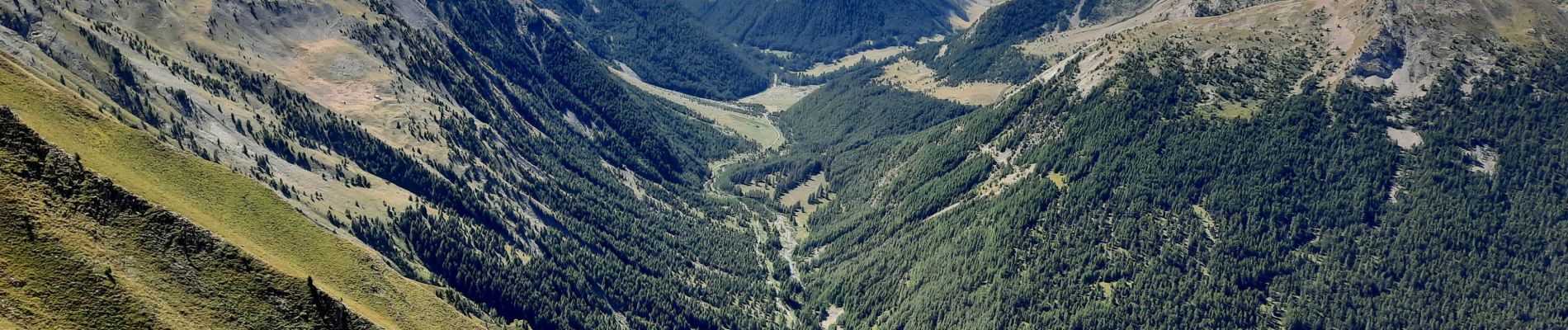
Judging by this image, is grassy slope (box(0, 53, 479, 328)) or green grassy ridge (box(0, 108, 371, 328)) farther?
grassy slope (box(0, 53, 479, 328))

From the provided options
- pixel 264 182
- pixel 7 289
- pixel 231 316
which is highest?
pixel 7 289

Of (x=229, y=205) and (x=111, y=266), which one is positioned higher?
(x=111, y=266)

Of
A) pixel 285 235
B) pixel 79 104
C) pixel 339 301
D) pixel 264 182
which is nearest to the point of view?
pixel 339 301

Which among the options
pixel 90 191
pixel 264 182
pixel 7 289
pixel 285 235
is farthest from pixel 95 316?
pixel 264 182

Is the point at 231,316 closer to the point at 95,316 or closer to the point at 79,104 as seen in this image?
the point at 95,316
